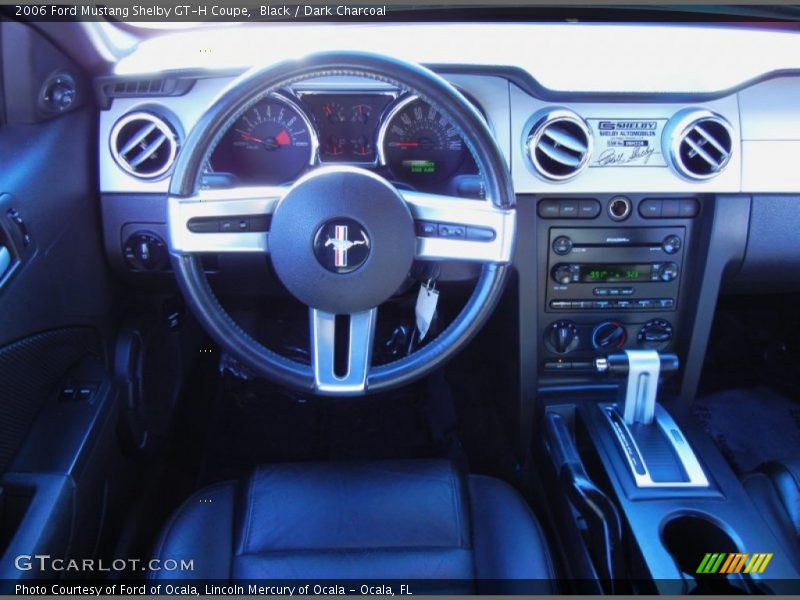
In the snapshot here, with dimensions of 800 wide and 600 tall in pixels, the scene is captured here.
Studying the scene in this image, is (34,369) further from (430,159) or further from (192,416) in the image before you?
(430,159)

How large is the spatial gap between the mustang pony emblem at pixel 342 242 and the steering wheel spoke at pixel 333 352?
0.14 meters

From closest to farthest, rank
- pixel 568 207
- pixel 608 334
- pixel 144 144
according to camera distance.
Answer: pixel 144 144, pixel 568 207, pixel 608 334

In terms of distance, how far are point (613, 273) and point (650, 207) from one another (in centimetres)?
19

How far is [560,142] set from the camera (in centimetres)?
170

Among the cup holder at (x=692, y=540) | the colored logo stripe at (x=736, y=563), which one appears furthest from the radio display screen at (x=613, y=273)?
the colored logo stripe at (x=736, y=563)

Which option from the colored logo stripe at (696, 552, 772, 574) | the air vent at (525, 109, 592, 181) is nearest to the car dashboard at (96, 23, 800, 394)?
the air vent at (525, 109, 592, 181)

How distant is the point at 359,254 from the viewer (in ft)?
4.44

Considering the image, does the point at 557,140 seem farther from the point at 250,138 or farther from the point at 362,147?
the point at 250,138

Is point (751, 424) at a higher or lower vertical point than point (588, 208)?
lower

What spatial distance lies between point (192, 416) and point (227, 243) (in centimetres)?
112

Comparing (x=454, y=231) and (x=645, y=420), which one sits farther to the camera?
(x=645, y=420)

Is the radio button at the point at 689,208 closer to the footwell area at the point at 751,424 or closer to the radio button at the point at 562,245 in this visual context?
the radio button at the point at 562,245

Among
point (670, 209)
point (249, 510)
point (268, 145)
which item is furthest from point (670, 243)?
point (249, 510)

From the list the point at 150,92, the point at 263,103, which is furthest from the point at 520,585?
the point at 150,92
